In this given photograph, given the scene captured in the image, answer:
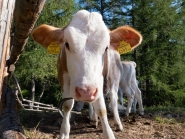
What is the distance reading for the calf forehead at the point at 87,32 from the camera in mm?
3074

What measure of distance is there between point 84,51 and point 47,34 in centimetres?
107

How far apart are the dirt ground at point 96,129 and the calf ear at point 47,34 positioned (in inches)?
65.3

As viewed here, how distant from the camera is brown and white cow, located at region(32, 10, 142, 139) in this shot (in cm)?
273

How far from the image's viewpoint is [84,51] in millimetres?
2982

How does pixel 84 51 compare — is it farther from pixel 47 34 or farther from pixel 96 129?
pixel 96 129

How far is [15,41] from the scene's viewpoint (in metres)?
3.48

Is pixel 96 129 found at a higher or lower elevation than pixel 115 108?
lower

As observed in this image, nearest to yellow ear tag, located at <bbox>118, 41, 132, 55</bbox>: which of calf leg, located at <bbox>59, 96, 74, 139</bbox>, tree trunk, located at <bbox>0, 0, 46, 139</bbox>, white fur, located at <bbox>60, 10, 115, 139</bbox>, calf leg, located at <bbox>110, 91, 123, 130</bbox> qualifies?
white fur, located at <bbox>60, 10, 115, 139</bbox>

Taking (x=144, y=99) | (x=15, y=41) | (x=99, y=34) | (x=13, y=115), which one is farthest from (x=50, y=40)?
(x=144, y=99)

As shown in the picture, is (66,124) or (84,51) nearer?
(84,51)

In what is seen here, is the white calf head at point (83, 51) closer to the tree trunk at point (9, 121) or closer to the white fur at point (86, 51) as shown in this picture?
the white fur at point (86, 51)

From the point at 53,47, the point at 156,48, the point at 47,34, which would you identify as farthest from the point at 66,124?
the point at 156,48

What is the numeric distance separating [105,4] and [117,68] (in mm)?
15811

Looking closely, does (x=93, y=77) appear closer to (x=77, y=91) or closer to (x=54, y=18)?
(x=77, y=91)
